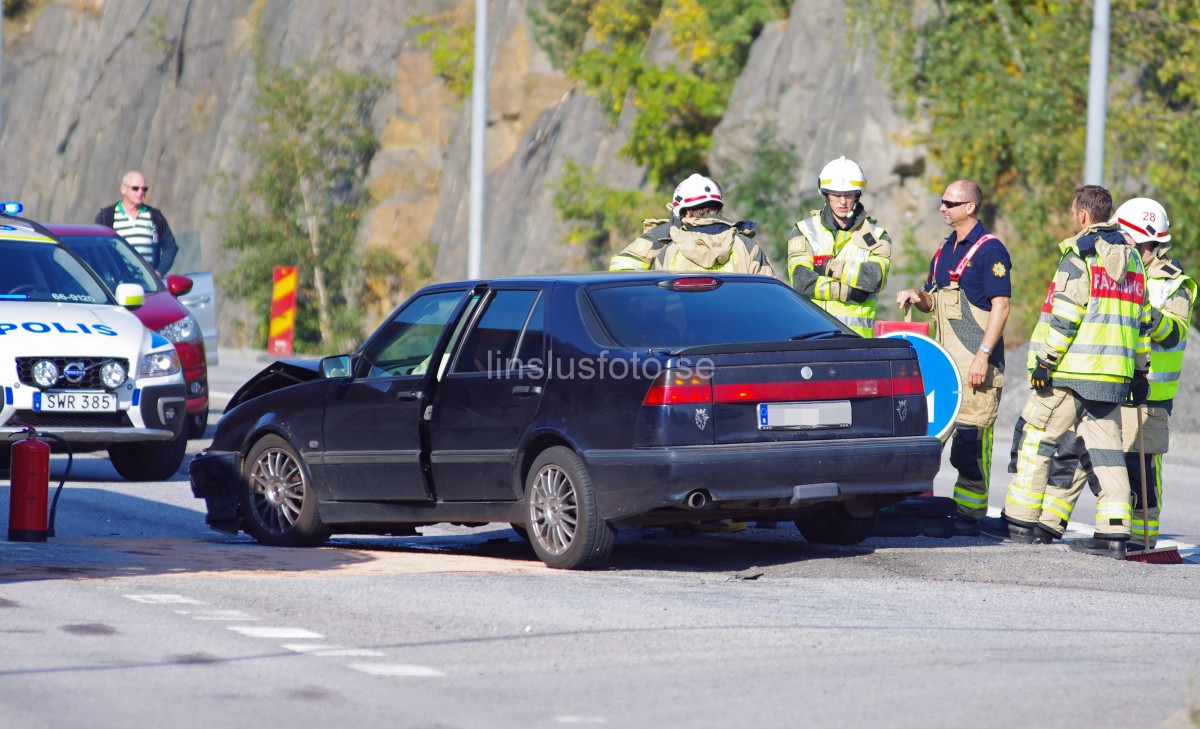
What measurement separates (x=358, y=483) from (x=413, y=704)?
388cm

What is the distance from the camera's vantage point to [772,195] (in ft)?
94.3

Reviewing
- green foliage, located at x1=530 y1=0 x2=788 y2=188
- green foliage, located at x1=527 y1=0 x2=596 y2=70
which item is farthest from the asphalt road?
green foliage, located at x1=527 y1=0 x2=596 y2=70

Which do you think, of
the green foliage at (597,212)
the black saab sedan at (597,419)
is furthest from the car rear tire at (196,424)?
the green foliage at (597,212)

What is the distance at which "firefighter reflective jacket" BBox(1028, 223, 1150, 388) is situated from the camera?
9.59 metres

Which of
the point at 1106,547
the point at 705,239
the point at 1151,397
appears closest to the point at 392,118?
the point at 705,239

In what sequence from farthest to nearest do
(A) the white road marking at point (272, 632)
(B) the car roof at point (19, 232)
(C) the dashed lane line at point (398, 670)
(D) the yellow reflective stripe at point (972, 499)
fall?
1. (B) the car roof at point (19, 232)
2. (D) the yellow reflective stripe at point (972, 499)
3. (A) the white road marking at point (272, 632)
4. (C) the dashed lane line at point (398, 670)

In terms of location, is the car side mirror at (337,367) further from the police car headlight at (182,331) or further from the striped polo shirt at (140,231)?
the striped polo shirt at (140,231)

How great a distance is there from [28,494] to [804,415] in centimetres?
401

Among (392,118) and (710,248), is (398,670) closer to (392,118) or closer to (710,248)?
(710,248)

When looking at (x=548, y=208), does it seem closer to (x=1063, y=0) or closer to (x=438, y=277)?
(x=438, y=277)

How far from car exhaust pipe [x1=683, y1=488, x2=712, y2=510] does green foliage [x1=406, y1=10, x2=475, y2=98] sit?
2866 cm

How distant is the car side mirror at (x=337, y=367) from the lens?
9.74 m

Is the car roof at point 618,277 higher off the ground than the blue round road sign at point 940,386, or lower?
higher

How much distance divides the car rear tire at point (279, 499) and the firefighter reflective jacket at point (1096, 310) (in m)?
3.87
